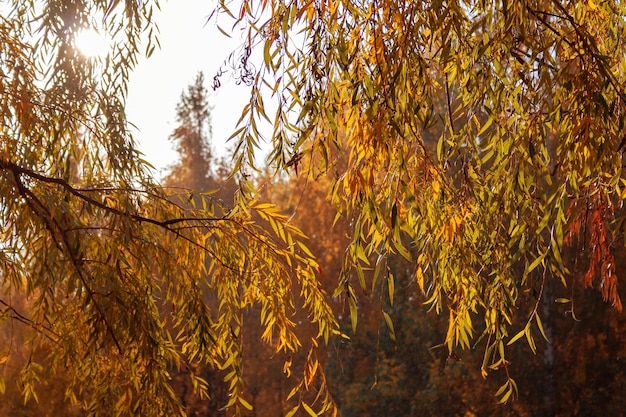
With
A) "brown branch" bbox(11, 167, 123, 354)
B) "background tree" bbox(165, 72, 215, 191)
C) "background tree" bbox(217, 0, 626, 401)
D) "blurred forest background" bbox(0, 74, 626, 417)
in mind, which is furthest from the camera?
"background tree" bbox(165, 72, 215, 191)

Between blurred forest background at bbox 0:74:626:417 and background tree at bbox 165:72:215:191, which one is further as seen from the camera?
background tree at bbox 165:72:215:191

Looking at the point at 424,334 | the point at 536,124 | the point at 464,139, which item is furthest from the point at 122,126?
the point at 424,334

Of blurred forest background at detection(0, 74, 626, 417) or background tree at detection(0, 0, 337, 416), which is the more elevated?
background tree at detection(0, 0, 337, 416)

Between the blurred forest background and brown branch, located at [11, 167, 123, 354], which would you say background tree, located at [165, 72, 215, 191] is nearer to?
the blurred forest background

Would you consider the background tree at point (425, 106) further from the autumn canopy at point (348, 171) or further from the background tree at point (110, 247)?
the background tree at point (110, 247)

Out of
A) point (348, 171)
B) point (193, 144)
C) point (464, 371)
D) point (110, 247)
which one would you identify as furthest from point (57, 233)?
point (193, 144)

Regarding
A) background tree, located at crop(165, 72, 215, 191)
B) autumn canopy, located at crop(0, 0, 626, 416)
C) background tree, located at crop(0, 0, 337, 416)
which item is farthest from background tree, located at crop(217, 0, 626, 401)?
background tree, located at crop(165, 72, 215, 191)

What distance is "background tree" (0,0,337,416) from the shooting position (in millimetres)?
3377

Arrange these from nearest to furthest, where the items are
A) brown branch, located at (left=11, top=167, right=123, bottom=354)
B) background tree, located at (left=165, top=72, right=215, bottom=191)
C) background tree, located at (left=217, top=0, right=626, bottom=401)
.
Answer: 1. background tree, located at (left=217, top=0, right=626, bottom=401)
2. brown branch, located at (left=11, top=167, right=123, bottom=354)
3. background tree, located at (left=165, top=72, right=215, bottom=191)

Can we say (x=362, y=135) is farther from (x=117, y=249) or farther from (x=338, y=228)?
(x=338, y=228)

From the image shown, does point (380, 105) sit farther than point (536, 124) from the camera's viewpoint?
No

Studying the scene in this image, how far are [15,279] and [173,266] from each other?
68 centimetres

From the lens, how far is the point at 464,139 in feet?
9.10

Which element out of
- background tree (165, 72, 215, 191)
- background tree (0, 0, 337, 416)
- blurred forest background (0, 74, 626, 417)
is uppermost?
background tree (165, 72, 215, 191)
